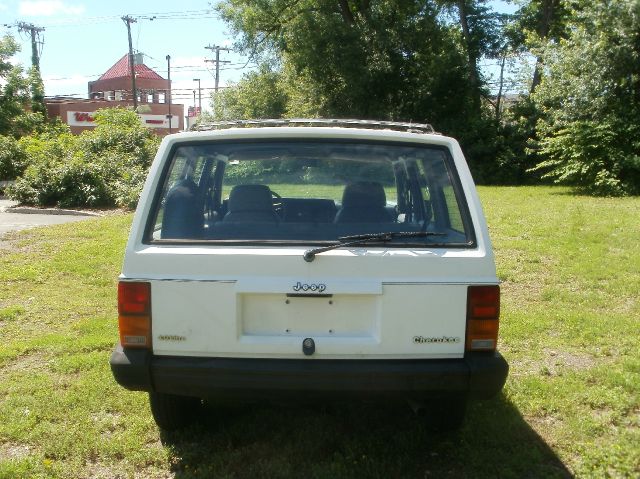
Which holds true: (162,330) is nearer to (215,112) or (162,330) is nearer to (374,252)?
(374,252)

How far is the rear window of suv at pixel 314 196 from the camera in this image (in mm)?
A: 3395

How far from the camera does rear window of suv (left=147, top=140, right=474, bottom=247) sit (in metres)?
3.39

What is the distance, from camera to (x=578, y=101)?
18.5 m

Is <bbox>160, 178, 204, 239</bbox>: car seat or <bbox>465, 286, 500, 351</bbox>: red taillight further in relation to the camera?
<bbox>160, 178, 204, 239</bbox>: car seat

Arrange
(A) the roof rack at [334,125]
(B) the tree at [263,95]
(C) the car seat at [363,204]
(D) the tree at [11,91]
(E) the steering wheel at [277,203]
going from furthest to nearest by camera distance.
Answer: (B) the tree at [263,95]
(D) the tree at [11,91]
(A) the roof rack at [334,125]
(E) the steering wheel at [277,203]
(C) the car seat at [363,204]

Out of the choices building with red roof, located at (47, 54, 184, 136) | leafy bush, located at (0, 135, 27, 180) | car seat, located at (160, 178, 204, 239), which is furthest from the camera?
building with red roof, located at (47, 54, 184, 136)

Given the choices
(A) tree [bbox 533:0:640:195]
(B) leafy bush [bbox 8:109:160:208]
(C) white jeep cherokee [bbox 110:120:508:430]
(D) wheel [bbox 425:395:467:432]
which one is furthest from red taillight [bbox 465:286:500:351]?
(A) tree [bbox 533:0:640:195]

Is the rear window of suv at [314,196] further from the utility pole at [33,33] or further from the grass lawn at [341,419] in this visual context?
the utility pole at [33,33]

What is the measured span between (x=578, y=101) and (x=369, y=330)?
17282 millimetres

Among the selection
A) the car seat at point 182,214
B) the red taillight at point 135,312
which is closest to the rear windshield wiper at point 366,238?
the car seat at point 182,214

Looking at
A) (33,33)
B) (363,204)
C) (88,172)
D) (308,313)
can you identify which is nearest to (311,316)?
(308,313)

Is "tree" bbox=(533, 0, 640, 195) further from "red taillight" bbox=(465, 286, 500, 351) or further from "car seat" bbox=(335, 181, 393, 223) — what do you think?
"red taillight" bbox=(465, 286, 500, 351)

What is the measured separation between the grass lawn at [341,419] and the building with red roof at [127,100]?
5336 cm

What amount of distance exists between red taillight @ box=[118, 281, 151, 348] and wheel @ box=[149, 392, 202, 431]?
1.56 ft
